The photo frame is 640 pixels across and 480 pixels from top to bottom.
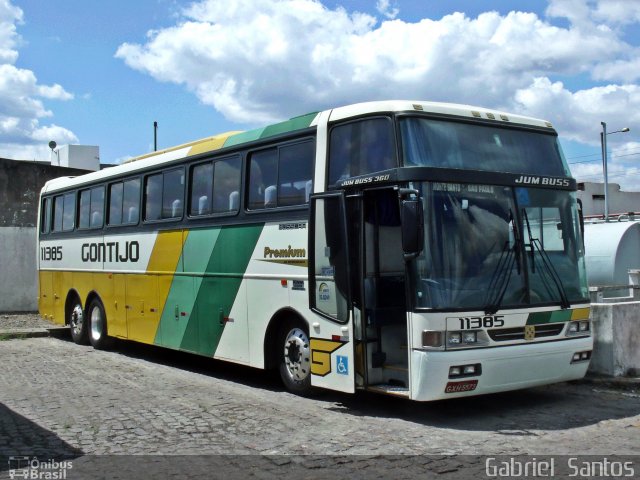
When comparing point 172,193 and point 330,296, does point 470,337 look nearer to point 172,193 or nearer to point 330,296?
point 330,296

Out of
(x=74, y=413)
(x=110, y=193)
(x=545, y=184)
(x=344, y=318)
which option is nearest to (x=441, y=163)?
(x=545, y=184)

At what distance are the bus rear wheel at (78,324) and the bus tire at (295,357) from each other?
7.66 m

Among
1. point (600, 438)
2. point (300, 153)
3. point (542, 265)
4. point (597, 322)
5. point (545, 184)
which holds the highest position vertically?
point (300, 153)

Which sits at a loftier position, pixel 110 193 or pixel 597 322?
pixel 110 193

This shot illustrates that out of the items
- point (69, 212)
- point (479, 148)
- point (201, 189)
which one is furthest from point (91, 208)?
point (479, 148)

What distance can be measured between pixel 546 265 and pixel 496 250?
79cm

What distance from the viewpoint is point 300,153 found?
9.26 m

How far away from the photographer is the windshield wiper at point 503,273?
7.68m

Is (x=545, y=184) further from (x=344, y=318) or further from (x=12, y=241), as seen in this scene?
(x=12, y=241)

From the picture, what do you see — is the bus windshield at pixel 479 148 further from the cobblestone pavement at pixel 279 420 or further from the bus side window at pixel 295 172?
the cobblestone pavement at pixel 279 420

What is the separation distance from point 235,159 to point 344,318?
344 cm

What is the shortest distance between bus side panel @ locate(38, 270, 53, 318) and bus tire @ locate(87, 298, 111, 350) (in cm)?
237

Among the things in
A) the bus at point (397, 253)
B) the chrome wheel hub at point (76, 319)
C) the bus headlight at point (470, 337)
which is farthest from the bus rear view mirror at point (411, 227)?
the chrome wheel hub at point (76, 319)

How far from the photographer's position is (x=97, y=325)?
1529 centimetres
